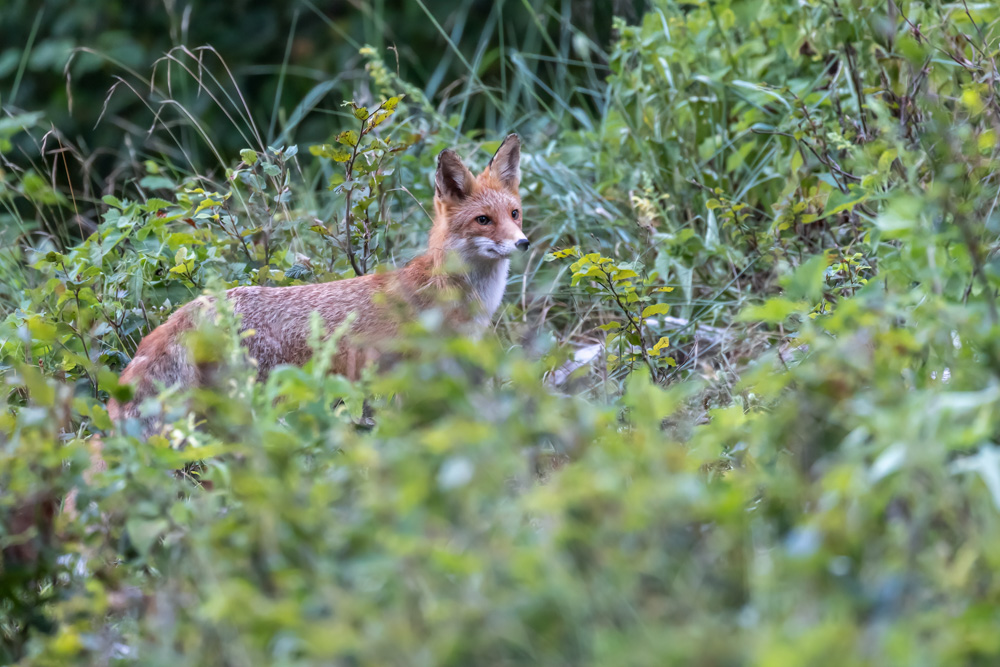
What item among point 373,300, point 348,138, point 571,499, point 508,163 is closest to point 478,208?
point 508,163

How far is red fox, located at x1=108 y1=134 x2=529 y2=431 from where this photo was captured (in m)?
3.76

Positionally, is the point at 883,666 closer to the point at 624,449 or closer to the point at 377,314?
the point at 624,449

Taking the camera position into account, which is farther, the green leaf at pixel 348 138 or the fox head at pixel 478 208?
the fox head at pixel 478 208

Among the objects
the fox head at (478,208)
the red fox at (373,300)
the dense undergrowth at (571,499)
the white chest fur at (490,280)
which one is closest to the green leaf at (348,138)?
the red fox at (373,300)

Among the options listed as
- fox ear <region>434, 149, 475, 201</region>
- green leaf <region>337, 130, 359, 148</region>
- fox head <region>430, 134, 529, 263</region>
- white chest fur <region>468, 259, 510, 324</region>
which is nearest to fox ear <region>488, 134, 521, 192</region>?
fox head <region>430, 134, 529, 263</region>

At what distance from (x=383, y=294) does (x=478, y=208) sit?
1.77 m

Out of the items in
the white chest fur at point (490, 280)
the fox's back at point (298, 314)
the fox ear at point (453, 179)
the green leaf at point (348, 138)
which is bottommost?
the white chest fur at point (490, 280)

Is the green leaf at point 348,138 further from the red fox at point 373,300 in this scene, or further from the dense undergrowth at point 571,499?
the dense undergrowth at point 571,499

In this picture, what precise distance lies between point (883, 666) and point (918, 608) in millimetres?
332

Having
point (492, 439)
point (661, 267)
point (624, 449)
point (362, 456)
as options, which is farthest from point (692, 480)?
point (661, 267)

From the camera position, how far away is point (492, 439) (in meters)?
1.64

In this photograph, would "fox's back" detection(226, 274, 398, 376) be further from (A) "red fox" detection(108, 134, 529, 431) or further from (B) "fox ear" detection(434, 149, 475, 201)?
(B) "fox ear" detection(434, 149, 475, 201)

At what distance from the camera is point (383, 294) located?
3.19 meters

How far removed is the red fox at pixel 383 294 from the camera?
12.3 feet
